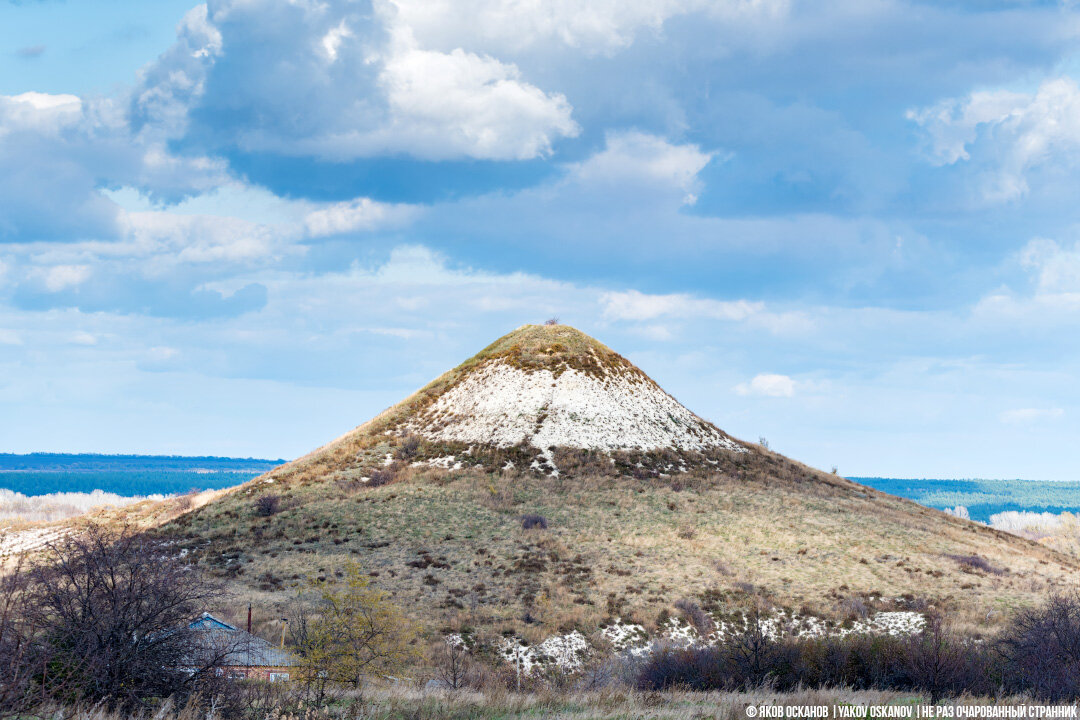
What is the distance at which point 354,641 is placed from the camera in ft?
87.2

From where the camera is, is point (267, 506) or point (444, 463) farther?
point (444, 463)

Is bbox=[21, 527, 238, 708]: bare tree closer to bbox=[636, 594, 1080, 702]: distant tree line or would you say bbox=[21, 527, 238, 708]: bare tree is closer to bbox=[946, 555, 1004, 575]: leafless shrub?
bbox=[636, 594, 1080, 702]: distant tree line

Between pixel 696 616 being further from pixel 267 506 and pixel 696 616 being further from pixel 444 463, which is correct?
pixel 267 506

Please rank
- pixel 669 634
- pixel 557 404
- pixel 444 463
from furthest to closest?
pixel 557 404 → pixel 444 463 → pixel 669 634

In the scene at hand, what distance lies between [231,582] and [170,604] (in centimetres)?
3225

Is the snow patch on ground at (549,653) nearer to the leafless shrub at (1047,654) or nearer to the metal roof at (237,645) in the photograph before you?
the metal roof at (237,645)

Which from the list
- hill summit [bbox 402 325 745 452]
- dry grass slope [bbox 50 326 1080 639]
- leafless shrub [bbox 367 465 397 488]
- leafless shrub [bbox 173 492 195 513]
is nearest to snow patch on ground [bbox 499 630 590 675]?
dry grass slope [bbox 50 326 1080 639]

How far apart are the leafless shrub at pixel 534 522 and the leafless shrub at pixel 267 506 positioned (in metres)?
20.0

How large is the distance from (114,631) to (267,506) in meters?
47.3

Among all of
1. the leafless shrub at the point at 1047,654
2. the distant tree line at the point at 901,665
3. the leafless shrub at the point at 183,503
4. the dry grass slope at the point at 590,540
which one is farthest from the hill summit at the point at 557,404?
the leafless shrub at the point at 1047,654

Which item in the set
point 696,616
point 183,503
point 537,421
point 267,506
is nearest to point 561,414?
point 537,421

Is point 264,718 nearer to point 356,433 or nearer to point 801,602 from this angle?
point 801,602

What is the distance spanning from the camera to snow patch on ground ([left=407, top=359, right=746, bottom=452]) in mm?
73812

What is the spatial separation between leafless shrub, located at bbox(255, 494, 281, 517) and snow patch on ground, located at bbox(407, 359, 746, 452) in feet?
60.2
